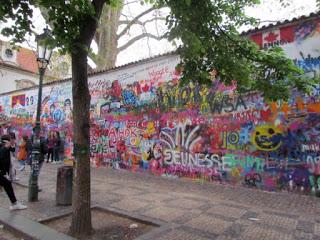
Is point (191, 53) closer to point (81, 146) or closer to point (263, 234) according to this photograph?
point (81, 146)

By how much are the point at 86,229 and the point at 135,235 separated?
31.2 inches

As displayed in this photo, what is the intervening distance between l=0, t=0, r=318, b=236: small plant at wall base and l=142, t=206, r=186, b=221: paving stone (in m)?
1.46

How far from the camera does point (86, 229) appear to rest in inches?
216

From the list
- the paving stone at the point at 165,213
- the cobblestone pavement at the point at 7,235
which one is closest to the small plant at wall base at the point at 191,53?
the cobblestone pavement at the point at 7,235

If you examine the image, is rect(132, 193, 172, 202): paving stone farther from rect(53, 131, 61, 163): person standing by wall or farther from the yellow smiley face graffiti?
rect(53, 131, 61, 163): person standing by wall

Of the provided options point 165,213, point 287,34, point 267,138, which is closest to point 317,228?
point 165,213

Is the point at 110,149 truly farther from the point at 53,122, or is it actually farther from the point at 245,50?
the point at 245,50

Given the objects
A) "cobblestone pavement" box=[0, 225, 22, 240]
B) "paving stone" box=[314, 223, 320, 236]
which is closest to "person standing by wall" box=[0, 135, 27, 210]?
"cobblestone pavement" box=[0, 225, 22, 240]

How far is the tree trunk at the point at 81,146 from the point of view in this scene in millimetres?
5480

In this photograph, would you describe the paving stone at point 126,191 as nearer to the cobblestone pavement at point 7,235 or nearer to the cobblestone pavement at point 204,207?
the cobblestone pavement at point 204,207

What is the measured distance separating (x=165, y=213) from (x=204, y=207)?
0.99 meters

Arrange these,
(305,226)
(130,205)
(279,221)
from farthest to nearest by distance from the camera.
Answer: (130,205) < (279,221) < (305,226)

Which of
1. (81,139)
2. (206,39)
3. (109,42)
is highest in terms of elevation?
(109,42)

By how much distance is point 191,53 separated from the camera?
530cm
